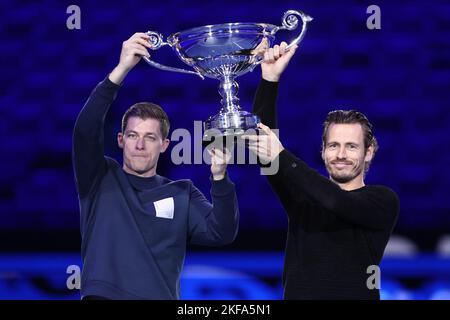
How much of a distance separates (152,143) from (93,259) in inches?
13.8

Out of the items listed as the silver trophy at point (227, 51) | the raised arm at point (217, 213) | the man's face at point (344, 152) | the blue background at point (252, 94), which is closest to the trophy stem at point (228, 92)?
the silver trophy at point (227, 51)

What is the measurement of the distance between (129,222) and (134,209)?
5 centimetres

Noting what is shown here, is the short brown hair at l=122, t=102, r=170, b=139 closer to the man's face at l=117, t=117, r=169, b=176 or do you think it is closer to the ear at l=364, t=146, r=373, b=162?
the man's face at l=117, t=117, r=169, b=176

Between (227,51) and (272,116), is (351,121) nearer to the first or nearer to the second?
(272,116)

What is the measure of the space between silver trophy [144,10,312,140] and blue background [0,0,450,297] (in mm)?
1484

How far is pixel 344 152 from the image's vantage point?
7.07ft

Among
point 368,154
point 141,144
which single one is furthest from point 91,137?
point 368,154

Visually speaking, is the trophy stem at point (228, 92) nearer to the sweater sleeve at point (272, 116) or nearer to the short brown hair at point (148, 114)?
the sweater sleeve at point (272, 116)

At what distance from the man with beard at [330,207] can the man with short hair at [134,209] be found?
16cm

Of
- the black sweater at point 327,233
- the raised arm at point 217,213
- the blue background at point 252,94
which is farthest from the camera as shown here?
the blue background at point 252,94

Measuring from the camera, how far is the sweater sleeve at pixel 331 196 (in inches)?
80.4

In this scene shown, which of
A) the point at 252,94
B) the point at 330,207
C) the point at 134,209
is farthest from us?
the point at 252,94

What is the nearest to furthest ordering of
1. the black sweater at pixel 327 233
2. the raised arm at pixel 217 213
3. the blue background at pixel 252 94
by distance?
the black sweater at pixel 327 233, the raised arm at pixel 217 213, the blue background at pixel 252 94
